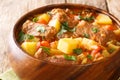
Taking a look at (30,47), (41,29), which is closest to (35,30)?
(41,29)

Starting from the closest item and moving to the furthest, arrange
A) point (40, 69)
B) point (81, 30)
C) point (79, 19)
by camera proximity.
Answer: point (40, 69)
point (81, 30)
point (79, 19)

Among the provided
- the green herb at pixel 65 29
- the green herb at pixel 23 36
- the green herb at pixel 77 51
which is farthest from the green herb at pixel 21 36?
the green herb at pixel 77 51

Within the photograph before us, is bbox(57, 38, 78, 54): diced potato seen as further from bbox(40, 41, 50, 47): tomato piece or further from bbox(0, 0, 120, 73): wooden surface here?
bbox(0, 0, 120, 73): wooden surface

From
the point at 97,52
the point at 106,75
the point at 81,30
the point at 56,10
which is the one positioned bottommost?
the point at 106,75

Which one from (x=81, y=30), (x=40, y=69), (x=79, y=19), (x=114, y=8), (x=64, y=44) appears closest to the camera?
(x=40, y=69)

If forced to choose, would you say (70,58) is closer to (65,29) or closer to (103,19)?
(65,29)

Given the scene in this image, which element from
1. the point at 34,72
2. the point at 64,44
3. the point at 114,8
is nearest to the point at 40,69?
the point at 34,72

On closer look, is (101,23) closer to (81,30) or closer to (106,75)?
(81,30)
